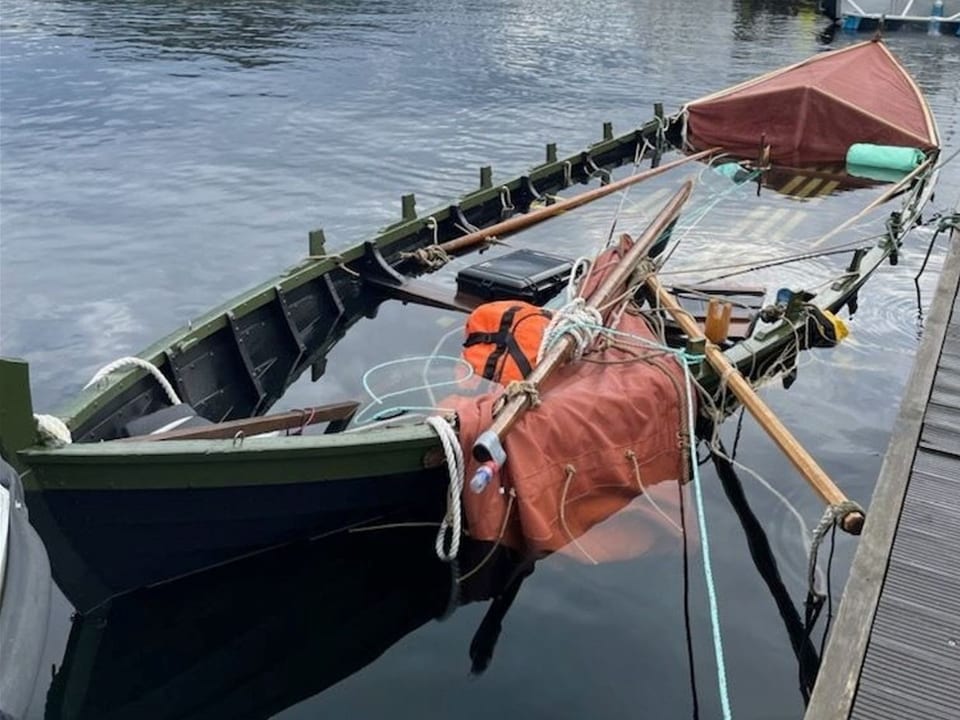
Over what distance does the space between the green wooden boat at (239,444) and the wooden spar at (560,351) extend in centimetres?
50

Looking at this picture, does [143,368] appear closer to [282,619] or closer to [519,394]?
[282,619]

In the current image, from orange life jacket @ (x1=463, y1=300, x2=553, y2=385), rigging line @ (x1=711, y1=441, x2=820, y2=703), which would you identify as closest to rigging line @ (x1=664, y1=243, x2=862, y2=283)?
rigging line @ (x1=711, y1=441, x2=820, y2=703)

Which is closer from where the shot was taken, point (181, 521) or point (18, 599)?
point (18, 599)

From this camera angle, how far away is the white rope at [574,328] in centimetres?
828

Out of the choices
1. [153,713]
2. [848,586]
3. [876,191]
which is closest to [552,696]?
[848,586]

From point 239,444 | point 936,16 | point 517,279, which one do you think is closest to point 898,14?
point 936,16

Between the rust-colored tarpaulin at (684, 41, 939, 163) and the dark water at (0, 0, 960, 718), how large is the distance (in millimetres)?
2071

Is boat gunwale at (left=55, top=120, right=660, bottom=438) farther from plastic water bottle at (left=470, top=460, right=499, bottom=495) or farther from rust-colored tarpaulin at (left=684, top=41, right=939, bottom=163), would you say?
plastic water bottle at (left=470, top=460, right=499, bottom=495)

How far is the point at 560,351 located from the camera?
8133 mm

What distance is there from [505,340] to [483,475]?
245cm

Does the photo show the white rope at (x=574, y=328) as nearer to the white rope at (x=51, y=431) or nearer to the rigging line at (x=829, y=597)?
the rigging line at (x=829, y=597)

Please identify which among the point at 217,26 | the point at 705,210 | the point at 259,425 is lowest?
the point at 705,210

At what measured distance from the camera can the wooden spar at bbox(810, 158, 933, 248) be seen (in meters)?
16.1

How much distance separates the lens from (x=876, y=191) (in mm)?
18969
